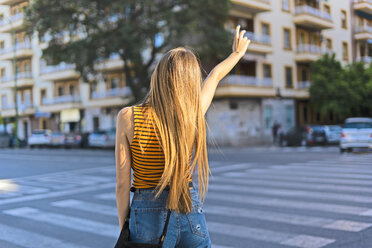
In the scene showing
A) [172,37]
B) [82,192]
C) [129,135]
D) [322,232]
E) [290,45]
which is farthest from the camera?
[290,45]

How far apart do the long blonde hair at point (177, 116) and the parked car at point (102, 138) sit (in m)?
29.4

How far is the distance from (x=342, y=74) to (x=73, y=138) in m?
21.4

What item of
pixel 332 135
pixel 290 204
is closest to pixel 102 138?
pixel 332 135

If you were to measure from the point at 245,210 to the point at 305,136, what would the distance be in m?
21.1

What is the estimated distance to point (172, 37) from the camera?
24016mm

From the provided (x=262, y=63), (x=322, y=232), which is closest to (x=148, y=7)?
(x=262, y=63)

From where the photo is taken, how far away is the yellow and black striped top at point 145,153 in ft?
6.99

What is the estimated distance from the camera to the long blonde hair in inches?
82.9

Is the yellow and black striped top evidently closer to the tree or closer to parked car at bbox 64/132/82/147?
the tree

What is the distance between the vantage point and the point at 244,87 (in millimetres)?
31641

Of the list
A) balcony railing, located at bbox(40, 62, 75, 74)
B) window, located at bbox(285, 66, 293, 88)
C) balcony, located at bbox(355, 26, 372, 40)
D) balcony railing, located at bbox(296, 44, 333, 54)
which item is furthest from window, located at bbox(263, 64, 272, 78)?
balcony, located at bbox(355, 26, 372, 40)

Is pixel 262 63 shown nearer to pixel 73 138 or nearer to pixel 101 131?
pixel 101 131

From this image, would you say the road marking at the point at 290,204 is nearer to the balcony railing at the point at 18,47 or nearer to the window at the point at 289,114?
the window at the point at 289,114

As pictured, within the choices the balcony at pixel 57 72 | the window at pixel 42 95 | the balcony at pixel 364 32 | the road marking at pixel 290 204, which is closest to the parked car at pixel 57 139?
the balcony at pixel 57 72
